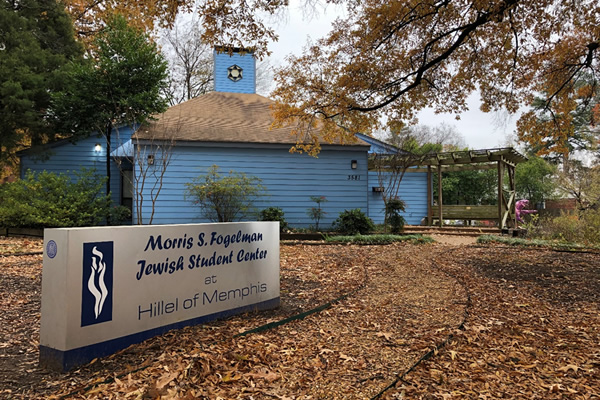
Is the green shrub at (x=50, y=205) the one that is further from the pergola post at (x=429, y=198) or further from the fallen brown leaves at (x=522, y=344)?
the pergola post at (x=429, y=198)

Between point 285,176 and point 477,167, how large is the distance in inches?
341

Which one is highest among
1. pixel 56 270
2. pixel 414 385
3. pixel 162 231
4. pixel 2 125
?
pixel 2 125

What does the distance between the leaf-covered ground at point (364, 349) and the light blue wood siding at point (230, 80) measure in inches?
544

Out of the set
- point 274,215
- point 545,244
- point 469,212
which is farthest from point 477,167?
point 274,215

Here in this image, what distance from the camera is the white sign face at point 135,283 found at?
2.86 meters

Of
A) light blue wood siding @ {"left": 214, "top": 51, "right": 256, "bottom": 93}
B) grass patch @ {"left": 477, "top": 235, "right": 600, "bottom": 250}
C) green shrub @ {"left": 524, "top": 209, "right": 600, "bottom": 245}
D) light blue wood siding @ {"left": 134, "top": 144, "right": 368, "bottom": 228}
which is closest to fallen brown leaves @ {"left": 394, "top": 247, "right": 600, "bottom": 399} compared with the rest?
grass patch @ {"left": 477, "top": 235, "right": 600, "bottom": 250}

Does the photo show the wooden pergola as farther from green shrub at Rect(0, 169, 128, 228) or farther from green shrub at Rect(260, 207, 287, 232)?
green shrub at Rect(0, 169, 128, 228)

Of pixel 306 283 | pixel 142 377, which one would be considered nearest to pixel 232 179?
pixel 306 283

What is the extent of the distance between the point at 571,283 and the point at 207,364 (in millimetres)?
5846

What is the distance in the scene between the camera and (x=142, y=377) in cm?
278

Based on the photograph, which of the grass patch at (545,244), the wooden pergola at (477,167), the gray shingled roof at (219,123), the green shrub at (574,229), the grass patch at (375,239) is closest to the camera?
the grass patch at (545,244)

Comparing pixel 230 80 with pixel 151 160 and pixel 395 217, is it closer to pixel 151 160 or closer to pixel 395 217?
pixel 151 160

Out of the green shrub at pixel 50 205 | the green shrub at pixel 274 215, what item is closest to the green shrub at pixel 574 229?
the green shrub at pixel 274 215

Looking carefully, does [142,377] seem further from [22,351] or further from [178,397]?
[22,351]
